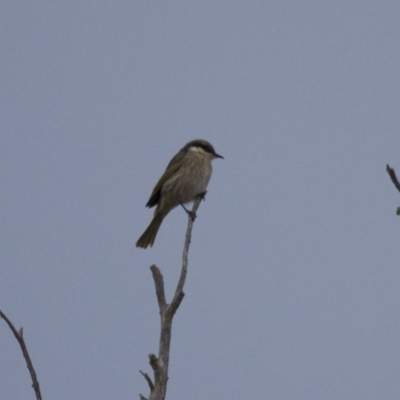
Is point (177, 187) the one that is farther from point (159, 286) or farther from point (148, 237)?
point (159, 286)

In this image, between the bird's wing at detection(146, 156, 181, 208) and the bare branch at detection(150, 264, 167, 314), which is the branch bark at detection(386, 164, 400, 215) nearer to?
the bare branch at detection(150, 264, 167, 314)

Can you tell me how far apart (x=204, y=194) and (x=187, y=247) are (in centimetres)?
450

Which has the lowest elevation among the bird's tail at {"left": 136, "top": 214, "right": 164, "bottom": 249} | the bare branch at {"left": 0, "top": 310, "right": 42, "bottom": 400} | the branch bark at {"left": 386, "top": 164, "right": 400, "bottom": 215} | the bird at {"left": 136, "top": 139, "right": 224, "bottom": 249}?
the bare branch at {"left": 0, "top": 310, "right": 42, "bottom": 400}

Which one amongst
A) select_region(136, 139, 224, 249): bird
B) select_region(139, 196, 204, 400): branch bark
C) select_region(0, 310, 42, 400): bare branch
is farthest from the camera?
select_region(136, 139, 224, 249): bird

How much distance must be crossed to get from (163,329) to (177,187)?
5.63 m

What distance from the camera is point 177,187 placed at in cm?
943

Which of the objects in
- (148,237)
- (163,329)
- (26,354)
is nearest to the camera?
(26,354)

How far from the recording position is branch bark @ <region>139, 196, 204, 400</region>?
3.54 m

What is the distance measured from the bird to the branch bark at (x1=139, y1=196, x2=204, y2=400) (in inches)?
181

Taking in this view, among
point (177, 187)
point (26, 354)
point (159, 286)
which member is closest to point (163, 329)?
point (159, 286)

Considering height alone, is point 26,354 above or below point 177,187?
below

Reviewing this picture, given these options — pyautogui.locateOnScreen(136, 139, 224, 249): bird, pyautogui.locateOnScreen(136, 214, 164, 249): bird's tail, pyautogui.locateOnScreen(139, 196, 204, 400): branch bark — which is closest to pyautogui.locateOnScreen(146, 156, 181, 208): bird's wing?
pyautogui.locateOnScreen(136, 139, 224, 249): bird

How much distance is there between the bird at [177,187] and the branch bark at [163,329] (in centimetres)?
460

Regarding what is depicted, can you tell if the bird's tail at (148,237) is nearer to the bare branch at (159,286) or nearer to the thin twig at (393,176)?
the bare branch at (159,286)
